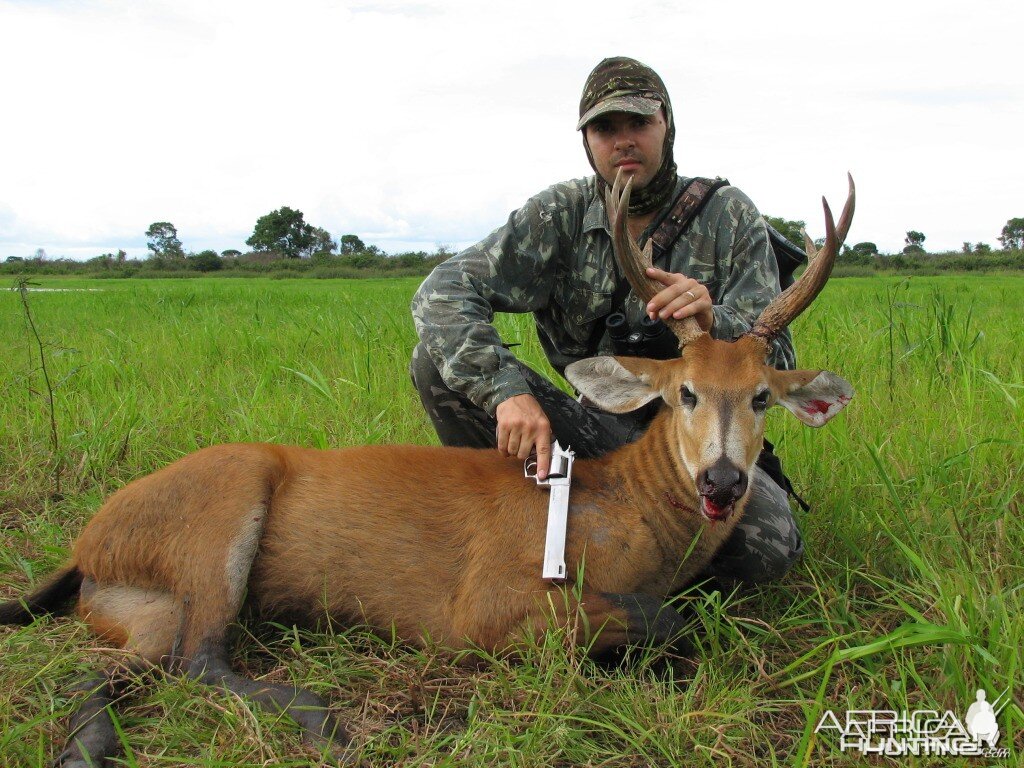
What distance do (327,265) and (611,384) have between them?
127 ft

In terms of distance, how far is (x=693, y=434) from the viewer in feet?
9.79

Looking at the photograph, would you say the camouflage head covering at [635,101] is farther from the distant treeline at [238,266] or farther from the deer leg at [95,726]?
the distant treeline at [238,266]

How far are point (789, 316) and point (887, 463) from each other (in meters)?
1.31

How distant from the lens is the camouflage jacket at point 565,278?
11.5 feet

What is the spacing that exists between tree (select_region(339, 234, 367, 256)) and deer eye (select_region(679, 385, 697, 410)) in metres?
45.6

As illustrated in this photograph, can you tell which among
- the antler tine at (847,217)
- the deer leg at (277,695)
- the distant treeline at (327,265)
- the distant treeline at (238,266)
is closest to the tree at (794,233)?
the antler tine at (847,217)

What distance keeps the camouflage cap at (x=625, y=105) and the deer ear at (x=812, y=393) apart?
4.67 ft

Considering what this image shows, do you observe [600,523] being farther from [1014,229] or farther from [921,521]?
[1014,229]

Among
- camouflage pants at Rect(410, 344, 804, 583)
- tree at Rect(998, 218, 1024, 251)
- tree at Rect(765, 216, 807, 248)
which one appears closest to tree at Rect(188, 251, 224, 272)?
tree at Rect(765, 216, 807, 248)

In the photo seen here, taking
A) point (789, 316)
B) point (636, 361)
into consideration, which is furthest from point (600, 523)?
point (789, 316)

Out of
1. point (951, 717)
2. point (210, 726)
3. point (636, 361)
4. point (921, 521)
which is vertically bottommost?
point (210, 726)

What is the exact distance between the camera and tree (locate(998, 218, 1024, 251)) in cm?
5212

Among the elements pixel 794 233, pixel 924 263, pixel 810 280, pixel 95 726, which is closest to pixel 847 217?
pixel 810 280

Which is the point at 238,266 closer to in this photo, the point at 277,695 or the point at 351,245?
the point at 351,245
